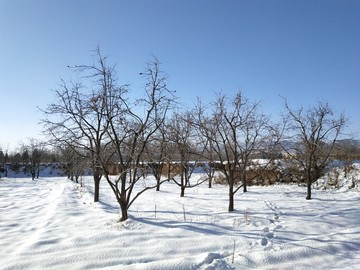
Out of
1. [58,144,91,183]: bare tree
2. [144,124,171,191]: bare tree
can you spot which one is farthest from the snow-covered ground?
[58,144,91,183]: bare tree

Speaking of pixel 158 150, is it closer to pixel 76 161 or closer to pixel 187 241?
pixel 76 161

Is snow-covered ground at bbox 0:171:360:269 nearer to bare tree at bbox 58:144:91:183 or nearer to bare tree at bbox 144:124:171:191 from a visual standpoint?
bare tree at bbox 144:124:171:191

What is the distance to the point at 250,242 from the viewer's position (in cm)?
570

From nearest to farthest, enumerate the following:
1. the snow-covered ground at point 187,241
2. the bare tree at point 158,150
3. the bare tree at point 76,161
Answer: the snow-covered ground at point 187,241 < the bare tree at point 158,150 < the bare tree at point 76,161

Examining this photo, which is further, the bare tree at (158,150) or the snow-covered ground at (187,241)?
the bare tree at (158,150)

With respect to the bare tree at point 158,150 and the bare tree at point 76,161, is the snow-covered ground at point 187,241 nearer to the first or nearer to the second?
the bare tree at point 158,150

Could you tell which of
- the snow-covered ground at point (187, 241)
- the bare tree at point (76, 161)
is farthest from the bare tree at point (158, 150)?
the bare tree at point (76, 161)

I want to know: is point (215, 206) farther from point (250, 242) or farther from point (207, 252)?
point (207, 252)

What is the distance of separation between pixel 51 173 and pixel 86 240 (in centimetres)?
4714

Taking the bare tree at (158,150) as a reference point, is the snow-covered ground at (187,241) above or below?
below

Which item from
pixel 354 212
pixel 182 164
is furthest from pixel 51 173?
pixel 354 212

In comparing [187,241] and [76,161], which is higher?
[76,161]

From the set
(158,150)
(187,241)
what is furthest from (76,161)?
(187,241)

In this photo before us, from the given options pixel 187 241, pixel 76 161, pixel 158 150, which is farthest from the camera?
pixel 76 161
